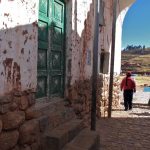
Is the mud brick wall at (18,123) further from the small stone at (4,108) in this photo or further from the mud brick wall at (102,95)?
the mud brick wall at (102,95)

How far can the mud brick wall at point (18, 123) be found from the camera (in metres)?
4.02

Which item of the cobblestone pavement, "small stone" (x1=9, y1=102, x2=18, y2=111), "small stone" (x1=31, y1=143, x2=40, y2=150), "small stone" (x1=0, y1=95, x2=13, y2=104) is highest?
"small stone" (x1=0, y1=95, x2=13, y2=104)

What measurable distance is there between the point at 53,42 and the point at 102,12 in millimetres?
5141

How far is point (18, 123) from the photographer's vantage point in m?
4.31

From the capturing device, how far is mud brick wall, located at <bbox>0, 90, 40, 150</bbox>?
4.02 metres

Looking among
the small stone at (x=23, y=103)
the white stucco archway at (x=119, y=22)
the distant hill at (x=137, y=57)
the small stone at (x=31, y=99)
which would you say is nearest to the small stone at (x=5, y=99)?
the small stone at (x=23, y=103)

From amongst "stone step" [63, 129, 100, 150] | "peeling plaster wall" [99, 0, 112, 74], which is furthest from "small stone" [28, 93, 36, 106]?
"peeling plaster wall" [99, 0, 112, 74]

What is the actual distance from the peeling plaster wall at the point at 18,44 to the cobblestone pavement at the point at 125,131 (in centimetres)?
273

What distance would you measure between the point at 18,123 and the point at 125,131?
15.2 feet

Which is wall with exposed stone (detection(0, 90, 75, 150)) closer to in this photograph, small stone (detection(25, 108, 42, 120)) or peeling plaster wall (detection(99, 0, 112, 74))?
small stone (detection(25, 108, 42, 120))

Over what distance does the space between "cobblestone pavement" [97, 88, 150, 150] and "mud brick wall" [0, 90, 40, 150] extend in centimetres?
233

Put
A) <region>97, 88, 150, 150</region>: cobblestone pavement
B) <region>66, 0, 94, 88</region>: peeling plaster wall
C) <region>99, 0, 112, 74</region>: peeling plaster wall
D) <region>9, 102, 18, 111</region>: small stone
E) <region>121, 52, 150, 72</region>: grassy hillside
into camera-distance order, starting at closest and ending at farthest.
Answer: <region>9, 102, 18, 111</region>: small stone < <region>66, 0, 94, 88</region>: peeling plaster wall < <region>97, 88, 150, 150</region>: cobblestone pavement < <region>99, 0, 112, 74</region>: peeling plaster wall < <region>121, 52, 150, 72</region>: grassy hillside

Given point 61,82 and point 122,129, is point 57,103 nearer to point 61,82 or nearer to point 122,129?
point 61,82

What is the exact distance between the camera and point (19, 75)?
450 cm
